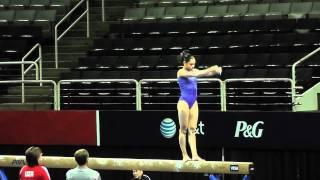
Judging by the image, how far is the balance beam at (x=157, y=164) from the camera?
8875 millimetres

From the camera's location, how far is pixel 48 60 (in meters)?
16.6

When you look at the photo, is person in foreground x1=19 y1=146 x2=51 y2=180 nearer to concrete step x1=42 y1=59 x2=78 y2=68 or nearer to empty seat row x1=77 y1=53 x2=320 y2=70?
empty seat row x1=77 y1=53 x2=320 y2=70

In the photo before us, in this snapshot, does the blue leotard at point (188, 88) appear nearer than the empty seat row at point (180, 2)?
Yes

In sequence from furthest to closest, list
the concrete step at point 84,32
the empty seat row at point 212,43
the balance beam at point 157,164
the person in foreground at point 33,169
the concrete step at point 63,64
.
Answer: the concrete step at point 84,32 < the concrete step at point 63,64 < the empty seat row at point 212,43 < the balance beam at point 157,164 < the person in foreground at point 33,169

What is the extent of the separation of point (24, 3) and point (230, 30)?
657 centimetres

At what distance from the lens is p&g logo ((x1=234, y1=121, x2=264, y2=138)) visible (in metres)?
11.7

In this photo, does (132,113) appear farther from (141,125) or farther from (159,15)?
(159,15)

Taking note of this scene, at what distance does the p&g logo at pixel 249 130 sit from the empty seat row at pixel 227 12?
475cm

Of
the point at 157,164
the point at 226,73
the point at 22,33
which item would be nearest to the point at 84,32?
the point at 22,33

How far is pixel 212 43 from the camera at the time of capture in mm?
15188

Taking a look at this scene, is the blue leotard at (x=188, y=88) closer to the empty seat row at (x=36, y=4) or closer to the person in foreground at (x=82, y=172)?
the person in foreground at (x=82, y=172)

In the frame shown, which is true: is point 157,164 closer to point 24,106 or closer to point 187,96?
point 187,96

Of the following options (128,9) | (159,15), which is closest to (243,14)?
(159,15)

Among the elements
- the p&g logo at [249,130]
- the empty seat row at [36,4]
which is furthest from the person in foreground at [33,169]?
the empty seat row at [36,4]
